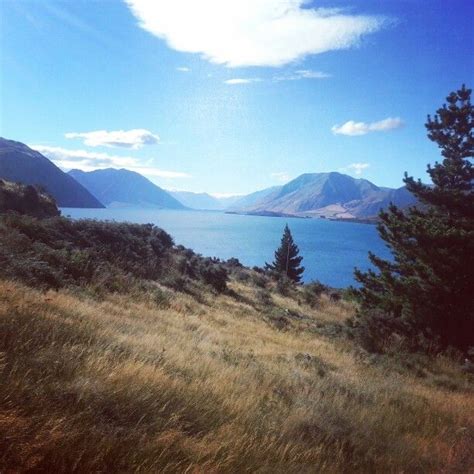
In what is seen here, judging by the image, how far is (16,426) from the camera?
2838mm

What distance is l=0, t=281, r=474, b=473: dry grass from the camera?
10.3ft

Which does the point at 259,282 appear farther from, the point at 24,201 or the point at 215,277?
the point at 24,201

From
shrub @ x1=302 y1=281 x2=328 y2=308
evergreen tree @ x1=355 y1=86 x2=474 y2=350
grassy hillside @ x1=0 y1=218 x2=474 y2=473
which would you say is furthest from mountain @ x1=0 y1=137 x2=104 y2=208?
grassy hillside @ x1=0 y1=218 x2=474 y2=473

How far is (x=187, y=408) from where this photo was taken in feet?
14.3

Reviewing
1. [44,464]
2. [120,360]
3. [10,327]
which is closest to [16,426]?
[44,464]

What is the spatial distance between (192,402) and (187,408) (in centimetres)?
19

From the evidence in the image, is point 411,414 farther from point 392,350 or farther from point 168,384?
point 392,350

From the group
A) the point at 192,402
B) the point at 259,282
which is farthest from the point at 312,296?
the point at 192,402

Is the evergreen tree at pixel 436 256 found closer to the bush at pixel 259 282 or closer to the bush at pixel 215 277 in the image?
the bush at pixel 215 277

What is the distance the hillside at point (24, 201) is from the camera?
21.9 meters

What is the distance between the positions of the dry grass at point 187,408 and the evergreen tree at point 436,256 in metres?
5.56

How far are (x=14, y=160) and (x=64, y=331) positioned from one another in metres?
188

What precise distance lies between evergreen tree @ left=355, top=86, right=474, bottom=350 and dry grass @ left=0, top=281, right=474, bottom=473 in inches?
219

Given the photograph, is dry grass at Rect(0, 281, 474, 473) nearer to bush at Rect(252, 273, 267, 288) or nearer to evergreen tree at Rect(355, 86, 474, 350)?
evergreen tree at Rect(355, 86, 474, 350)
